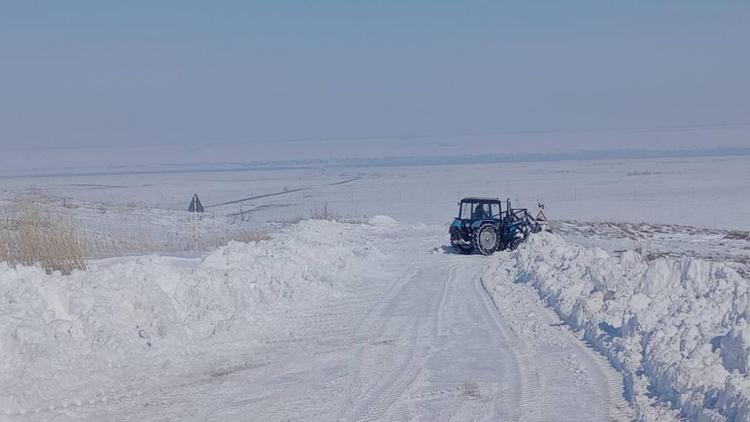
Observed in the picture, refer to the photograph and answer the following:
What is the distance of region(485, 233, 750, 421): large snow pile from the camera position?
7.92m

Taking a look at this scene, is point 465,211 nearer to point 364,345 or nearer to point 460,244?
point 460,244

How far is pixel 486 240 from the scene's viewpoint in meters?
25.7

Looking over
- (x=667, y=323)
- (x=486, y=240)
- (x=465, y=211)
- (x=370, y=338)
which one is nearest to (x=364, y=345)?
(x=370, y=338)

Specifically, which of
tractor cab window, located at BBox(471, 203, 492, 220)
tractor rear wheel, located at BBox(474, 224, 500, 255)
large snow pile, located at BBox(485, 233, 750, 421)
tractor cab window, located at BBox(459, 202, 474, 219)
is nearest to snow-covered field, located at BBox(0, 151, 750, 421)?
large snow pile, located at BBox(485, 233, 750, 421)

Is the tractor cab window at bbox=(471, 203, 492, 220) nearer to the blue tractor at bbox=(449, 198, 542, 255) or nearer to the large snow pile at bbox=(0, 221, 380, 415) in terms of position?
the blue tractor at bbox=(449, 198, 542, 255)

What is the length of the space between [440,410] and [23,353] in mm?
4634

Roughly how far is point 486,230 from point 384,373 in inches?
633

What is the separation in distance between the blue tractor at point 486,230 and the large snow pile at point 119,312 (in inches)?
367

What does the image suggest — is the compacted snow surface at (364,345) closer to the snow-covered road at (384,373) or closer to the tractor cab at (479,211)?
the snow-covered road at (384,373)

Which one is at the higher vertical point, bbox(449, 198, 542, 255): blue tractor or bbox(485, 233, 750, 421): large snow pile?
bbox(485, 233, 750, 421): large snow pile

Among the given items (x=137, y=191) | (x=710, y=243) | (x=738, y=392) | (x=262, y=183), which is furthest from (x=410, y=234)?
(x=262, y=183)

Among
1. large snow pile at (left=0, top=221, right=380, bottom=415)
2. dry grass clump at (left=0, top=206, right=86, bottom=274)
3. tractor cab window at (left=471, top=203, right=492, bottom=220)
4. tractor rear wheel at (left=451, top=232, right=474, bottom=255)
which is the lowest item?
tractor rear wheel at (left=451, top=232, right=474, bottom=255)

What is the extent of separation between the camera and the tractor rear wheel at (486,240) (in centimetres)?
2555

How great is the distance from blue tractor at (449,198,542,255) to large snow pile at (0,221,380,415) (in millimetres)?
9329
